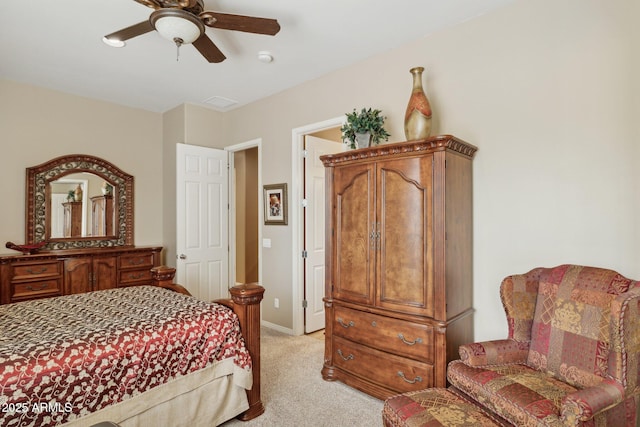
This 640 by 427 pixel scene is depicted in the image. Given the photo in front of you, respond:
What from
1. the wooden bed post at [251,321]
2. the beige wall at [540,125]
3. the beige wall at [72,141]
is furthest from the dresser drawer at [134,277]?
the beige wall at [540,125]

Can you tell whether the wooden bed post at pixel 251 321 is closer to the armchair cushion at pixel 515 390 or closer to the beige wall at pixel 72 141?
the armchair cushion at pixel 515 390

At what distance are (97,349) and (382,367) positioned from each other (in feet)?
5.88

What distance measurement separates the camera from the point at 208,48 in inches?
96.8

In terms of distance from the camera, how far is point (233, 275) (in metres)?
4.93

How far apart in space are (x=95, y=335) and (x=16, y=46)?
290cm

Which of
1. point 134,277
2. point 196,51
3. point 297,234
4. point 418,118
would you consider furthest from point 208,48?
point 134,277

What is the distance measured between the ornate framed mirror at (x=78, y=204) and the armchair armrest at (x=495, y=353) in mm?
4353

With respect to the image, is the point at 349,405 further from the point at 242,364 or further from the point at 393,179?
the point at 393,179

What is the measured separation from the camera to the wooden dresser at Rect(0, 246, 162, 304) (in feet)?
11.4

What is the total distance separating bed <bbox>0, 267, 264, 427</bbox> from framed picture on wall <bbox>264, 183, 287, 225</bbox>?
176cm

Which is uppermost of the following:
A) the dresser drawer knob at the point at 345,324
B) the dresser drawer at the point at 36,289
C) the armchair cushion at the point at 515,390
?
→ the dresser drawer at the point at 36,289

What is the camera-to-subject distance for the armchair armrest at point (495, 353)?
1984 mm

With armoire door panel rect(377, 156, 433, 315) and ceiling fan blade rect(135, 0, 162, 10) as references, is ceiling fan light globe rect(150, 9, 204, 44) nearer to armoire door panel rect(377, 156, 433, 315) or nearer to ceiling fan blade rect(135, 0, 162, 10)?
ceiling fan blade rect(135, 0, 162, 10)

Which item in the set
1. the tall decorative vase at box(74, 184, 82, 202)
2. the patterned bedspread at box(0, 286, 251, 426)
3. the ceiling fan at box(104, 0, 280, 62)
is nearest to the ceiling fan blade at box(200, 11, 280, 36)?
the ceiling fan at box(104, 0, 280, 62)
